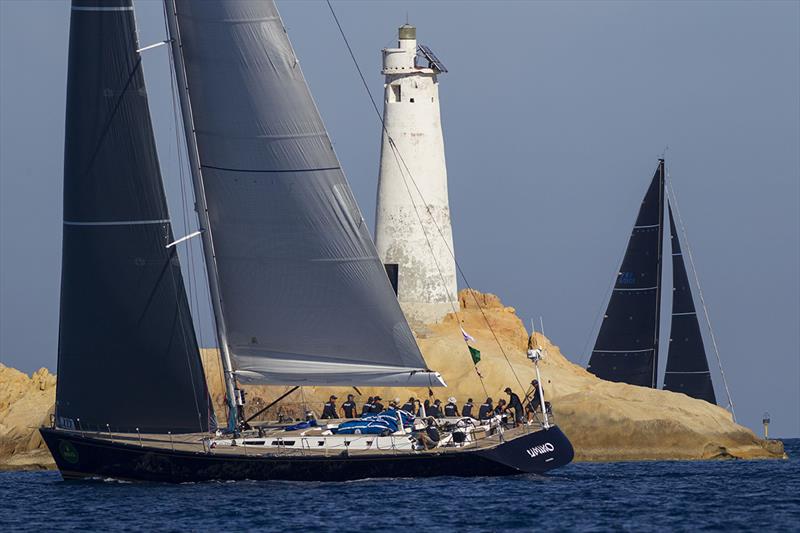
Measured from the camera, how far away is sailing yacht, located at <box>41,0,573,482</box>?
123 feet

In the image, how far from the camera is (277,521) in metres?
32.5

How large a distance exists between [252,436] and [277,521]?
6.02m

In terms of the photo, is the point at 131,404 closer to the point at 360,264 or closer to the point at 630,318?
the point at 360,264

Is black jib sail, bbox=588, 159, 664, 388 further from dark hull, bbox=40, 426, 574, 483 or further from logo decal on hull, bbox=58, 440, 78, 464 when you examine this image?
logo decal on hull, bbox=58, 440, 78, 464

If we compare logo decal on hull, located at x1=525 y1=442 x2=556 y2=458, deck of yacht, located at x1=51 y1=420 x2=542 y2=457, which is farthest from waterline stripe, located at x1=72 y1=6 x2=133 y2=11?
logo decal on hull, located at x1=525 y1=442 x2=556 y2=458

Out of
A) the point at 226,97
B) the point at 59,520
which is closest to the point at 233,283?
the point at 226,97

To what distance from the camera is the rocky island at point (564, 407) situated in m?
50.9

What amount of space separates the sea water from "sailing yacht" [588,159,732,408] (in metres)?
16.8

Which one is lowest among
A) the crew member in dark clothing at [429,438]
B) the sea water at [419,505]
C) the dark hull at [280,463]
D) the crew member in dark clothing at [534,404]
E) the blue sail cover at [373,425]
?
the sea water at [419,505]

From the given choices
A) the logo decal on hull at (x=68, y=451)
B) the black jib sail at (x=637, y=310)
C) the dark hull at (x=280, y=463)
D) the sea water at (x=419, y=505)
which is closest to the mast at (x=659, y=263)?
the black jib sail at (x=637, y=310)

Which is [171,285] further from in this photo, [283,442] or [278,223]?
[283,442]

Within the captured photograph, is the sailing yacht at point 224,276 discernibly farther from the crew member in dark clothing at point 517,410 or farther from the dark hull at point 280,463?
the crew member in dark clothing at point 517,410

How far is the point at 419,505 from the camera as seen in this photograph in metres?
34.6

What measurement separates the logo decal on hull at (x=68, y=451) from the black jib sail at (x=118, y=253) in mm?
674
